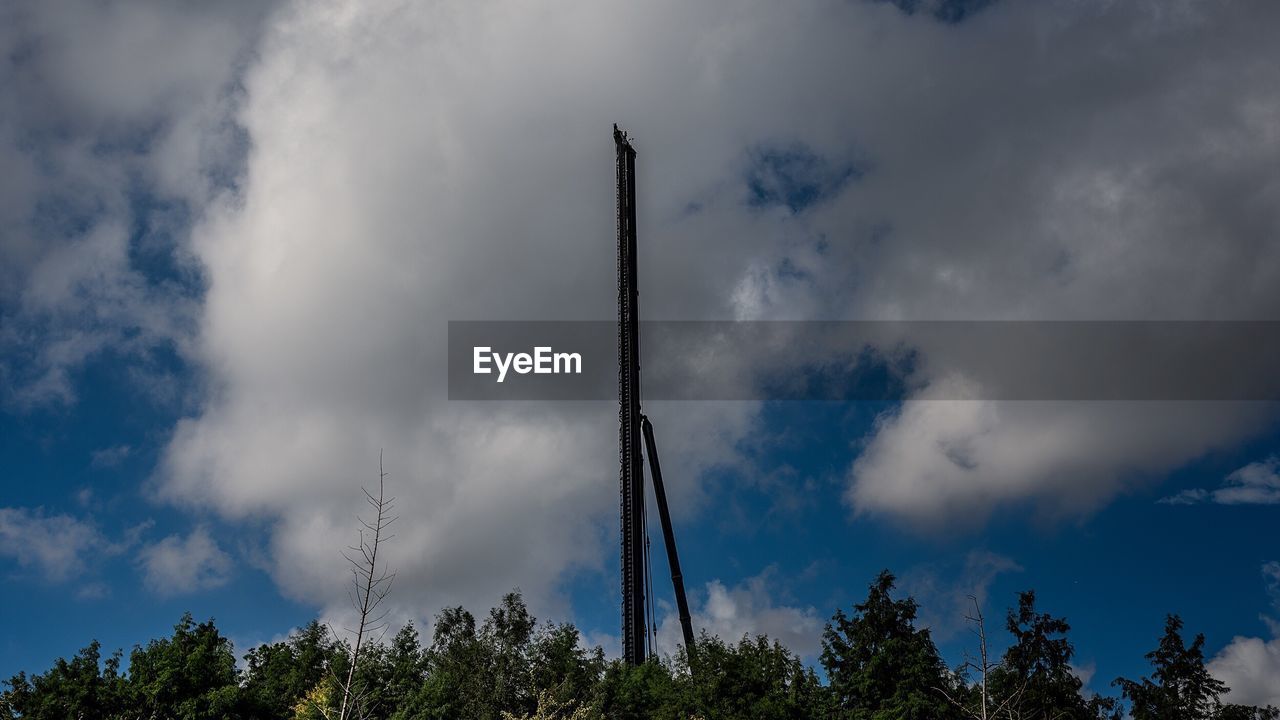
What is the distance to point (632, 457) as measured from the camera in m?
52.4

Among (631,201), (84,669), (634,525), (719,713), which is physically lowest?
(719,713)

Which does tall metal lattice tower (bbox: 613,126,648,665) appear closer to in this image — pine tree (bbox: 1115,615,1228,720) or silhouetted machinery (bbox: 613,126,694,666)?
silhouetted machinery (bbox: 613,126,694,666)

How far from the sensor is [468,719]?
52.5 meters

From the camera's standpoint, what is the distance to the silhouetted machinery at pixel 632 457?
50094 mm

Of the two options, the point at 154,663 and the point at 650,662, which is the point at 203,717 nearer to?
the point at 154,663

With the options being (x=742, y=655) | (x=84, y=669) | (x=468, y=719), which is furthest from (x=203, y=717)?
(x=742, y=655)

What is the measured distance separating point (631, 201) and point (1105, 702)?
46.9 m

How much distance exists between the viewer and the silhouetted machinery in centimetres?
5009

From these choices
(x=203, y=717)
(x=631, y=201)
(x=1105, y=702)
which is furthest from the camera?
(x=1105, y=702)

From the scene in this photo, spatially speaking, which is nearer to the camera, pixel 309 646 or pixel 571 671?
pixel 571 671

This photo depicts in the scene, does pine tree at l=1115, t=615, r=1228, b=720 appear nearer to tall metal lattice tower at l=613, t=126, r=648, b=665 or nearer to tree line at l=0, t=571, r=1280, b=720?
tree line at l=0, t=571, r=1280, b=720

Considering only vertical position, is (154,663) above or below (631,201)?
below

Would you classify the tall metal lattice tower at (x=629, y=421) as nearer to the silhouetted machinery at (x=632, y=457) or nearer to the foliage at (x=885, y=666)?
the silhouetted machinery at (x=632, y=457)

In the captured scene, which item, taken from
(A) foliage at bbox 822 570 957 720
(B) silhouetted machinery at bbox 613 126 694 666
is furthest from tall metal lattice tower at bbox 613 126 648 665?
(A) foliage at bbox 822 570 957 720
